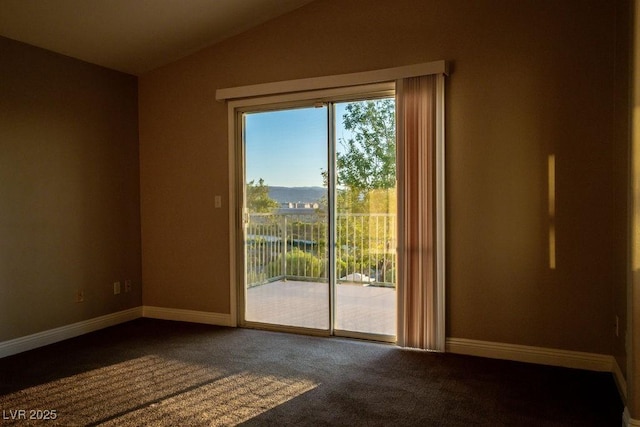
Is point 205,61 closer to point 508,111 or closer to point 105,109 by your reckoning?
point 105,109

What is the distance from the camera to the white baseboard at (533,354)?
2.96 metres

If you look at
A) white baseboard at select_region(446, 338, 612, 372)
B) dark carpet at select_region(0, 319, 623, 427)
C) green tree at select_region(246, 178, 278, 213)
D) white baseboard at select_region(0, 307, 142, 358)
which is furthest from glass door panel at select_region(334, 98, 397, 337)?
white baseboard at select_region(0, 307, 142, 358)

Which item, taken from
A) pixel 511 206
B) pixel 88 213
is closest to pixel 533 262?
pixel 511 206

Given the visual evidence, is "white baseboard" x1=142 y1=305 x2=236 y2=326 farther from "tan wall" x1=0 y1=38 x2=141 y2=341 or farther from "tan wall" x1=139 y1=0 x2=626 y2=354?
"tan wall" x1=139 y1=0 x2=626 y2=354

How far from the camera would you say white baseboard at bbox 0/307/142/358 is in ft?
11.1

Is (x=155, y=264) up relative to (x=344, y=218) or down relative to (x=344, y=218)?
down

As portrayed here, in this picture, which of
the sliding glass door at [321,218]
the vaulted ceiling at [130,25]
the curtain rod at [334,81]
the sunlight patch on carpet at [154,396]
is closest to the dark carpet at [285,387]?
the sunlight patch on carpet at [154,396]

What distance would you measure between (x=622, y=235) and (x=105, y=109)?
13.7 feet

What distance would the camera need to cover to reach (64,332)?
3779 mm

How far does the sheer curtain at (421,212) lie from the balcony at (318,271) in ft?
0.64

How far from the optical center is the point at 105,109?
4168 mm

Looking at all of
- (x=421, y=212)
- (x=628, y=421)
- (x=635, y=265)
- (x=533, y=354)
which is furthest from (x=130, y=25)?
(x=628, y=421)

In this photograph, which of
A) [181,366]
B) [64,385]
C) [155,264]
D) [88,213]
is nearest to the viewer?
[64,385]

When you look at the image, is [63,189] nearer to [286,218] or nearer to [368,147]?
[286,218]
